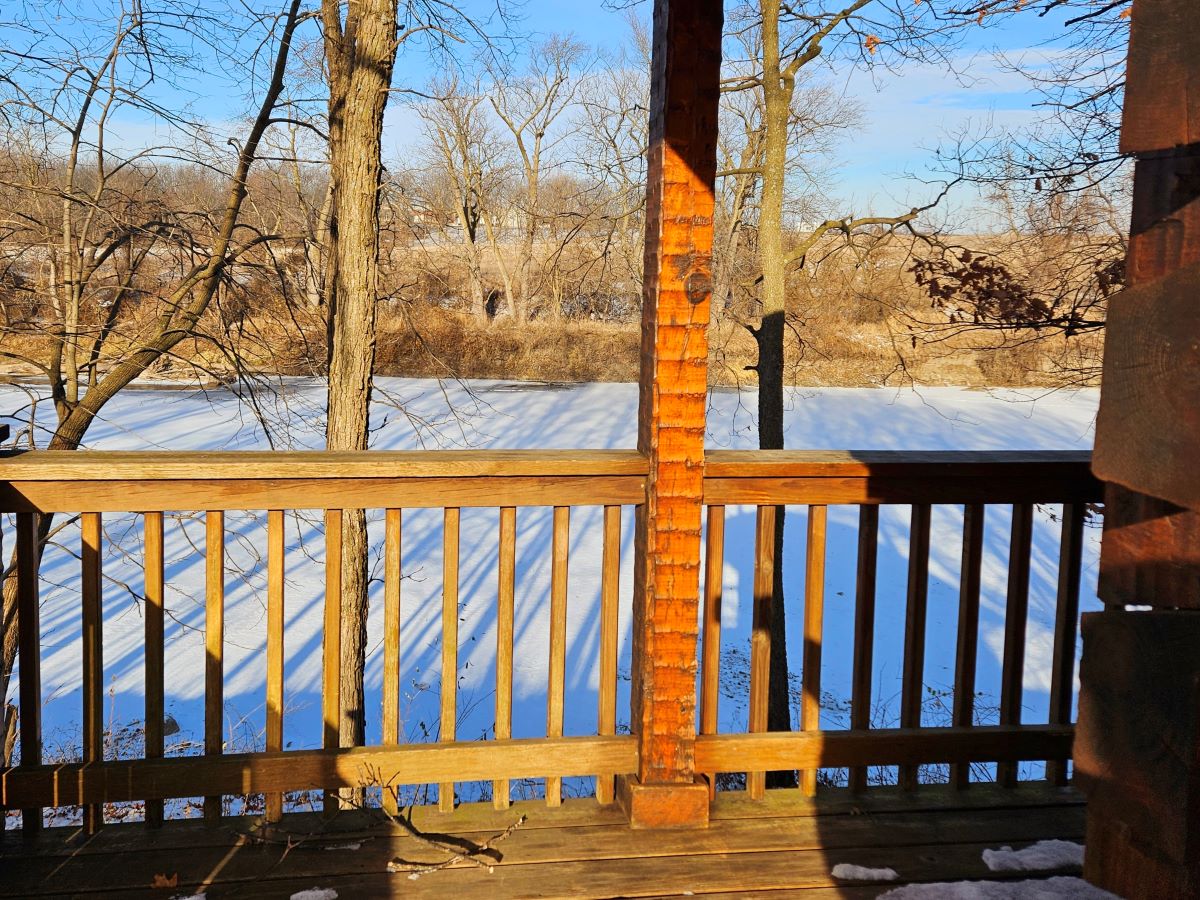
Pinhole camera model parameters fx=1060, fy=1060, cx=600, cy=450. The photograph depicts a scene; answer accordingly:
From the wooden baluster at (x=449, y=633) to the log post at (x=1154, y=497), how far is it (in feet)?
6.35

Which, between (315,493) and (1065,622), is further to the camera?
(1065,622)

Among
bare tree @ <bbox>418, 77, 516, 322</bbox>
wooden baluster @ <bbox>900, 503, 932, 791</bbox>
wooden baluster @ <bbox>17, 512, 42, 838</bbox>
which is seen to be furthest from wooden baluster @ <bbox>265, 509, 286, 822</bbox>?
bare tree @ <bbox>418, 77, 516, 322</bbox>

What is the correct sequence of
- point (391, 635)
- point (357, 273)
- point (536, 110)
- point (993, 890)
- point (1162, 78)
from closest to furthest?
point (1162, 78) < point (993, 890) < point (391, 635) < point (357, 273) < point (536, 110)

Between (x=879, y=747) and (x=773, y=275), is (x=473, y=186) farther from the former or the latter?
(x=879, y=747)

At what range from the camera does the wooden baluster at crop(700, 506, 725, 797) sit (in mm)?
2994

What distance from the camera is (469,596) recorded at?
Answer: 10.1m

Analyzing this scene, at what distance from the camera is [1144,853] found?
109 cm

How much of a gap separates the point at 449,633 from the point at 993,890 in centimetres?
149

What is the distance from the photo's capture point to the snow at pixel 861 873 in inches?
103

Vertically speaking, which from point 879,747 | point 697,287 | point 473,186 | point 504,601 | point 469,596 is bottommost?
point 469,596

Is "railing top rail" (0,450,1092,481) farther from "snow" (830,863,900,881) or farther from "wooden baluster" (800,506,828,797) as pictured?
"snow" (830,863,900,881)

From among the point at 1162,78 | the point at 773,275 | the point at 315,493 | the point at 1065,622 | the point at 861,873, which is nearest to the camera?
the point at 1162,78

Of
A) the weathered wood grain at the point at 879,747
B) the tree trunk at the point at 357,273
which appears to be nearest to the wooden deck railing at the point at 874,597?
the weathered wood grain at the point at 879,747

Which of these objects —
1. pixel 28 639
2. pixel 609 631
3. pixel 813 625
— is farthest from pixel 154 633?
pixel 813 625
